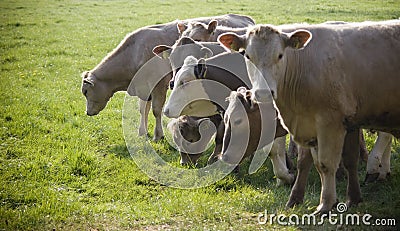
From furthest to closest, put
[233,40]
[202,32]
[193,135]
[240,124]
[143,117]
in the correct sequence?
[143,117], [202,32], [193,135], [240,124], [233,40]

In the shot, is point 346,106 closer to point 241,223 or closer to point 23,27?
point 241,223

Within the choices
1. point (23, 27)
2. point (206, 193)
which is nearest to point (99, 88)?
point (206, 193)

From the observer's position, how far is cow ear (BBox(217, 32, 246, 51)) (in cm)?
586

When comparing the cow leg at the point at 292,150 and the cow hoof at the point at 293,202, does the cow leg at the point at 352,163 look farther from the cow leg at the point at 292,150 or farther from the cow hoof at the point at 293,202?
the cow leg at the point at 292,150

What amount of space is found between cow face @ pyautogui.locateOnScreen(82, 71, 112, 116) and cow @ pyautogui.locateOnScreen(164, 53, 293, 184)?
110 inches

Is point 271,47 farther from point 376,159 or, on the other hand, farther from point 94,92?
point 94,92

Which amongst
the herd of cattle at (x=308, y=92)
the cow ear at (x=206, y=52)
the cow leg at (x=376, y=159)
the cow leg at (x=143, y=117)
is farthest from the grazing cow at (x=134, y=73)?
the cow leg at (x=376, y=159)

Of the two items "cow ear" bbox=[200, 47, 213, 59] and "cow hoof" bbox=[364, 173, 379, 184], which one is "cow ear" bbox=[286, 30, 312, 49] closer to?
"cow hoof" bbox=[364, 173, 379, 184]

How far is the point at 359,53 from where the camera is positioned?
19.1 feet

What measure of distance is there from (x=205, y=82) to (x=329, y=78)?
258 centimetres

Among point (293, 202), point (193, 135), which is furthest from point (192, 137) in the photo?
point (293, 202)

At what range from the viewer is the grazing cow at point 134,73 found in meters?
10.0

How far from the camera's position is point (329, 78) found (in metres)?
5.65

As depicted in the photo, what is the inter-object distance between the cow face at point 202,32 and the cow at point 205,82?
1578 millimetres
